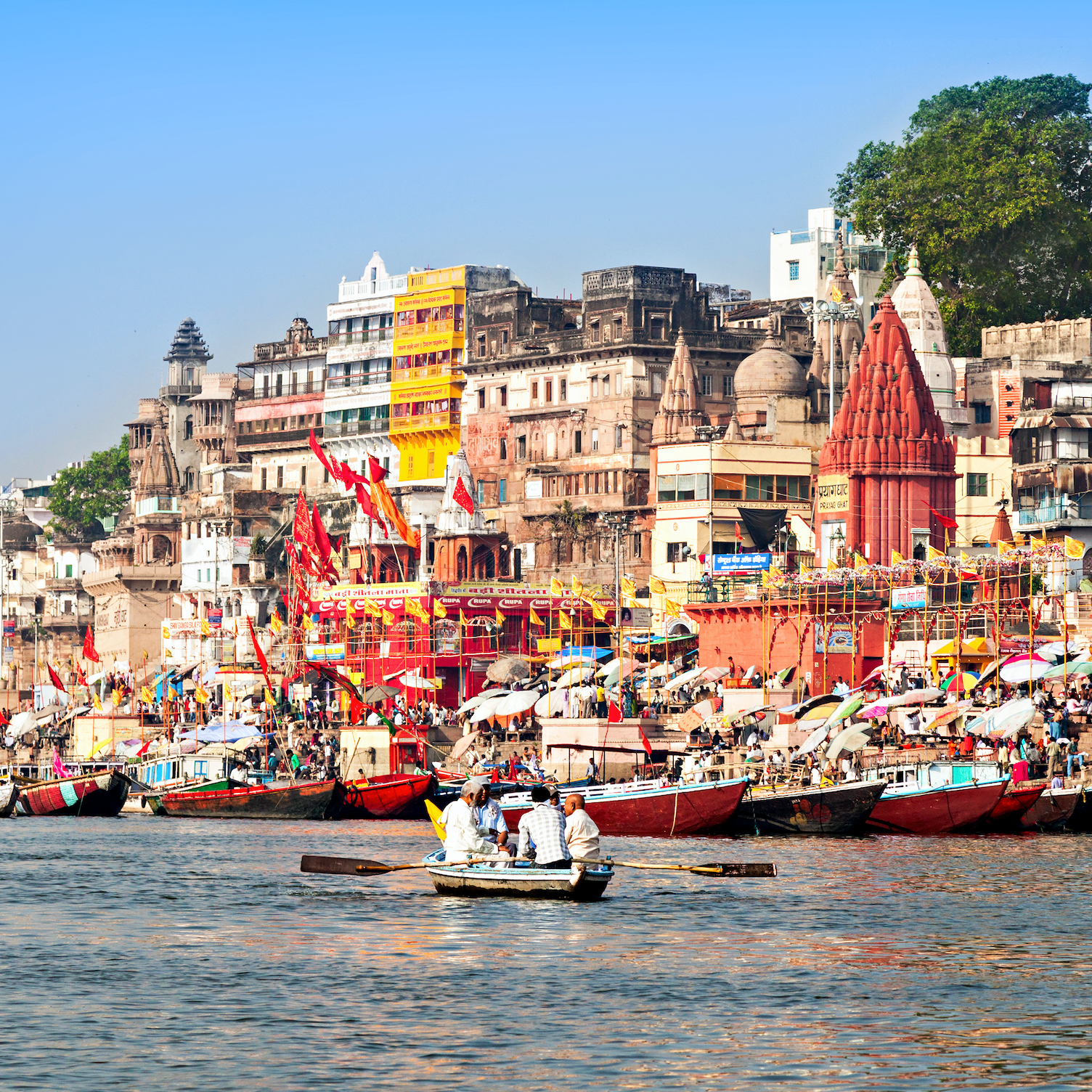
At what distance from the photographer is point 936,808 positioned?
53.8 m

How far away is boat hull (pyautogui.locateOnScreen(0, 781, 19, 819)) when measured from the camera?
74.2 meters

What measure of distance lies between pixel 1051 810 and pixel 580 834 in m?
20.6

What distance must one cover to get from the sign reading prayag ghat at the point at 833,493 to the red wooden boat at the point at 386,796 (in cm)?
2455

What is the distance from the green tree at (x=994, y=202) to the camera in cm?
10069

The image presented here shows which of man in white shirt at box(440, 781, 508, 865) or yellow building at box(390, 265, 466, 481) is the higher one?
yellow building at box(390, 265, 466, 481)

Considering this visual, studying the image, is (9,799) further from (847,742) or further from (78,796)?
(847,742)

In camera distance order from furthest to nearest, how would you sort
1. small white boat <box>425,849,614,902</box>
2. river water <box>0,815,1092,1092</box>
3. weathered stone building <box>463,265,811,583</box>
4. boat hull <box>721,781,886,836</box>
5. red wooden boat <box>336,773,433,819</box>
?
1. weathered stone building <box>463,265,811,583</box>
2. red wooden boat <box>336,773,433,819</box>
3. boat hull <box>721,781,886,836</box>
4. small white boat <box>425,849,614,902</box>
5. river water <box>0,815,1092,1092</box>

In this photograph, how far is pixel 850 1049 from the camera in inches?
992

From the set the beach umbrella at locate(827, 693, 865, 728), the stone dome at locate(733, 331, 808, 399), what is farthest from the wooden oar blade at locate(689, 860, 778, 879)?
the stone dome at locate(733, 331, 808, 399)

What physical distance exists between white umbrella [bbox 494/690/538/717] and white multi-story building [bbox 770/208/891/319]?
53.0 m

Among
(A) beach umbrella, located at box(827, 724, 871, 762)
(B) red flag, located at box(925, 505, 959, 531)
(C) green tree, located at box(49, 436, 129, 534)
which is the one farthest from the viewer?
(C) green tree, located at box(49, 436, 129, 534)

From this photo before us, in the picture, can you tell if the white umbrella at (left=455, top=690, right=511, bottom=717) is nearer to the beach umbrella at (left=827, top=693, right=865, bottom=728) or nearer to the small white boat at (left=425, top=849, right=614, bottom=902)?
the beach umbrella at (left=827, top=693, right=865, bottom=728)

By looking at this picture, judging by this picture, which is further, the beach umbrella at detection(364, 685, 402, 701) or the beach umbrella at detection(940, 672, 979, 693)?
the beach umbrella at detection(364, 685, 402, 701)

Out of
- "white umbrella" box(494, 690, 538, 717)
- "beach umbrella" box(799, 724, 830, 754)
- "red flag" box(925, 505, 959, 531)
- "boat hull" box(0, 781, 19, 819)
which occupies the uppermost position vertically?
"red flag" box(925, 505, 959, 531)
